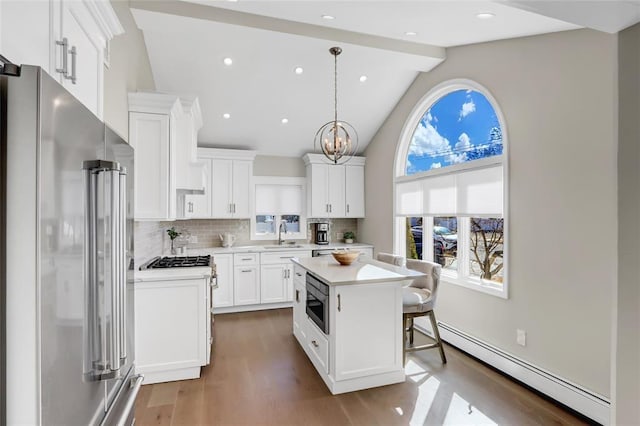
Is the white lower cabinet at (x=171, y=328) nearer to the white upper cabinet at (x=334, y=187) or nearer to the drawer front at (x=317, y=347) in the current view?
the drawer front at (x=317, y=347)

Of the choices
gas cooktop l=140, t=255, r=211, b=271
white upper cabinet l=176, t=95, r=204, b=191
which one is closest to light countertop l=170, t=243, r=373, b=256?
gas cooktop l=140, t=255, r=211, b=271

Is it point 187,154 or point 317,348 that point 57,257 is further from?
point 187,154

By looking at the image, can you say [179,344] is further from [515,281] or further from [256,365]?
[515,281]

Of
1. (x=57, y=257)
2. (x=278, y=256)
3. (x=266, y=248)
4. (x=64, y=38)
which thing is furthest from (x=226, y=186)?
(x=57, y=257)

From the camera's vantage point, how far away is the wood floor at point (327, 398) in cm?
227

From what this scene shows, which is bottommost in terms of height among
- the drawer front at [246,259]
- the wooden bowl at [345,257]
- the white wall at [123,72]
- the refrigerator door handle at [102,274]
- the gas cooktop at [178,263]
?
the drawer front at [246,259]

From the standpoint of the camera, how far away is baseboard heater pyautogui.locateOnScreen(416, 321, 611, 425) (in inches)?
86.9

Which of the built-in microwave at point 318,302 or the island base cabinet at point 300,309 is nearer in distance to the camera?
the built-in microwave at point 318,302

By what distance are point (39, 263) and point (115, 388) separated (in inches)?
30.2

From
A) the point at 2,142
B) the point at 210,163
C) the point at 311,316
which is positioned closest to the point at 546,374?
the point at 311,316

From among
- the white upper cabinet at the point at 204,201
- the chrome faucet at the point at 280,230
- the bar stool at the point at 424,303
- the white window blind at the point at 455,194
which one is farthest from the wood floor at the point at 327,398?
the chrome faucet at the point at 280,230

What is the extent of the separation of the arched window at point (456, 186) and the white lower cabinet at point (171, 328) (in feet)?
8.85

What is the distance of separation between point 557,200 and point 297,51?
290 cm

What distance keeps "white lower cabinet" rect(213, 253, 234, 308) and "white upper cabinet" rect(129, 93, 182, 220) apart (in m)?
1.98
